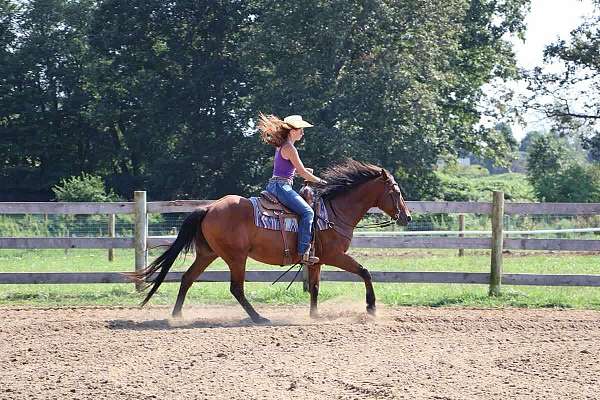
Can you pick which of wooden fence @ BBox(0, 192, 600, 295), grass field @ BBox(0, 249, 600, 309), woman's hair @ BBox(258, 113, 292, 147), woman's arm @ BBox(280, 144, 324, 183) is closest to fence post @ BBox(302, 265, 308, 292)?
grass field @ BBox(0, 249, 600, 309)

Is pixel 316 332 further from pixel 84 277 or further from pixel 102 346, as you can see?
pixel 84 277

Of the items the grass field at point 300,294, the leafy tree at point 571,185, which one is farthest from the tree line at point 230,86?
the grass field at point 300,294

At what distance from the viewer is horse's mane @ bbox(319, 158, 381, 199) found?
427 inches

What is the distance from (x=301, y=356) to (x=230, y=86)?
31370mm

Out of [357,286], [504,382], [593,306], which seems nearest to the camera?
[504,382]

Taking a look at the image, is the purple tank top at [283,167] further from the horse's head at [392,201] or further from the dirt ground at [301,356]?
the dirt ground at [301,356]

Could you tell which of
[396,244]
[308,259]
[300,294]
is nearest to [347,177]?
[308,259]

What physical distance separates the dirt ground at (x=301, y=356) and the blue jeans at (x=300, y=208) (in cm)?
96

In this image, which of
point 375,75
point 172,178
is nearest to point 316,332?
point 375,75

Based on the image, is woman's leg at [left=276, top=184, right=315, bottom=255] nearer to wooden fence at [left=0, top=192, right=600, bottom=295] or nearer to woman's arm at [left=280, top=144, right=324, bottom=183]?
woman's arm at [left=280, top=144, right=324, bottom=183]

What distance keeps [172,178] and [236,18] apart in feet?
26.4

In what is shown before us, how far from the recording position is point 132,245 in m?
12.6

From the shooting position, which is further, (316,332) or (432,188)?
(432,188)

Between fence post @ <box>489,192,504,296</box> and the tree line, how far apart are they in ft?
59.7
